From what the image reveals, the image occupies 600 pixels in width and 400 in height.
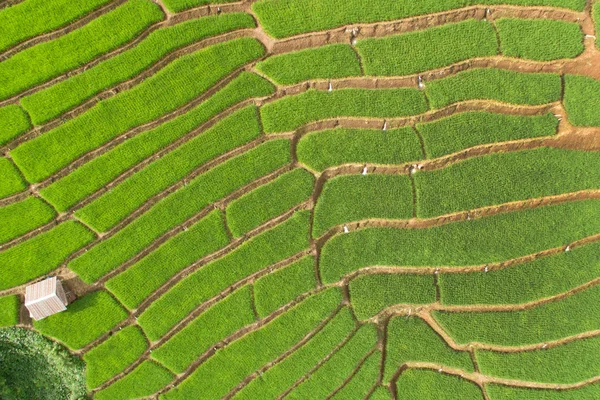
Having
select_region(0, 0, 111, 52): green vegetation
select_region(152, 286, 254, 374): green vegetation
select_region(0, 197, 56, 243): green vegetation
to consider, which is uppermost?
select_region(0, 0, 111, 52): green vegetation

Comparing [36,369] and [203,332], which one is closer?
[36,369]

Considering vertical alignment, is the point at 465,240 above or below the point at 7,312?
below

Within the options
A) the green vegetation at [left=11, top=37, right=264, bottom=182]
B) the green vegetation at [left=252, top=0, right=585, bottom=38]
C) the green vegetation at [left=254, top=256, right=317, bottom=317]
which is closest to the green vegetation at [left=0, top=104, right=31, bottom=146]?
the green vegetation at [left=11, top=37, right=264, bottom=182]

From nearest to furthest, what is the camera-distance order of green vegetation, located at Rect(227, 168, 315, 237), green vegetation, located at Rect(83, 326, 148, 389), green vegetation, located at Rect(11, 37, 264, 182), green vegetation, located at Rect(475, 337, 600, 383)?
green vegetation, located at Rect(11, 37, 264, 182)
green vegetation, located at Rect(83, 326, 148, 389)
green vegetation, located at Rect(227, 168, 315, 237)
green vegetation, located at Rect(475, 337, 600, 383)

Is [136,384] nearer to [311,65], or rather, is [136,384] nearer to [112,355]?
[112,355]

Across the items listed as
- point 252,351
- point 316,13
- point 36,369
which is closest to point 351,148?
point 316,13

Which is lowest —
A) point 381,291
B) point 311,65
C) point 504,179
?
point 381,291

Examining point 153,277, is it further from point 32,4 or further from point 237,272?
point 32,4

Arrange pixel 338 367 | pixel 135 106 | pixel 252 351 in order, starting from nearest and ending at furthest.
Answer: pixel 135 106 → pixel 252 351 → pixel 338 367

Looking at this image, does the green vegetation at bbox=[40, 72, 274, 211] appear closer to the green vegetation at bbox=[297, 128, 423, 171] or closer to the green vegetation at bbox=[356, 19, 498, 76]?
the green vegetation at bbox=[297, 128, 423, 171]
